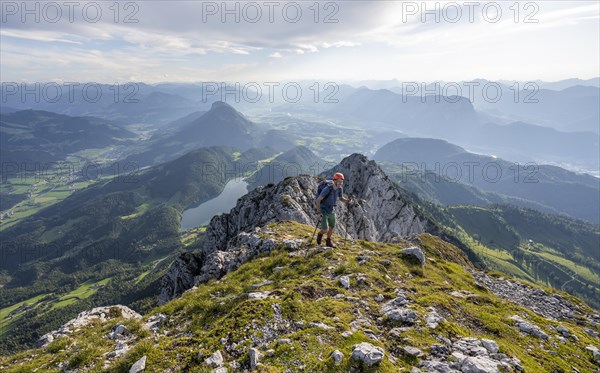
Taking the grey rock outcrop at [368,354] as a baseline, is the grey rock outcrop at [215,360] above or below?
below

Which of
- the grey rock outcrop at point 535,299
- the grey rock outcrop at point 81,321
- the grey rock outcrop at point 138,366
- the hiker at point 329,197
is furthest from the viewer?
the grey rock outcrop at point 535,299

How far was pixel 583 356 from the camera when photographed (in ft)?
49.4

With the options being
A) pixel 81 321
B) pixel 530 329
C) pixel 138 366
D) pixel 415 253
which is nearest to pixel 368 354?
pixel 138 366

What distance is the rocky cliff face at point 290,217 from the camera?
33.8 meters

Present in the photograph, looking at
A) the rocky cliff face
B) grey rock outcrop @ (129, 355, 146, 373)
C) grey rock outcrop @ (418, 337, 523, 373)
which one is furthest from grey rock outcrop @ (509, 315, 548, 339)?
the rocky cliff face

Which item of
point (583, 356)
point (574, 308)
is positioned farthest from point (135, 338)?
point (574, 308)

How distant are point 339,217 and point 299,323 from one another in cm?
4769

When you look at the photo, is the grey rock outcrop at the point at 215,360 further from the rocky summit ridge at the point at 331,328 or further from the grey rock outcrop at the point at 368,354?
the grey rock outcrop at the point at 368,354

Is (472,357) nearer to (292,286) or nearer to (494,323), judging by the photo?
(494,323)

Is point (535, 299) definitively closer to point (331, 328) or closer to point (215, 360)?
point (331, 328)

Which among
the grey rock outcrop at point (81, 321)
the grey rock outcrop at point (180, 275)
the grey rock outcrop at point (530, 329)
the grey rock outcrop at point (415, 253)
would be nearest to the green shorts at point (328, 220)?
the grey rock outcrop at point (415, 253)

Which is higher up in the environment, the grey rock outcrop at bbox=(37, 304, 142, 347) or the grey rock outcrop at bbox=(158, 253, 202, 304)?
the grey rock outcrop at bbox=(37, 304, 142, 347)

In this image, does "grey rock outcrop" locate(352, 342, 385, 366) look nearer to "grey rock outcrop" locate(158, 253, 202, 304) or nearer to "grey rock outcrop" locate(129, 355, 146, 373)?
"grey rock outcrop" locate(129, 355, 146, 373)

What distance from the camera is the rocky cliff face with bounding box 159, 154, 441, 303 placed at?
33.8 metres
